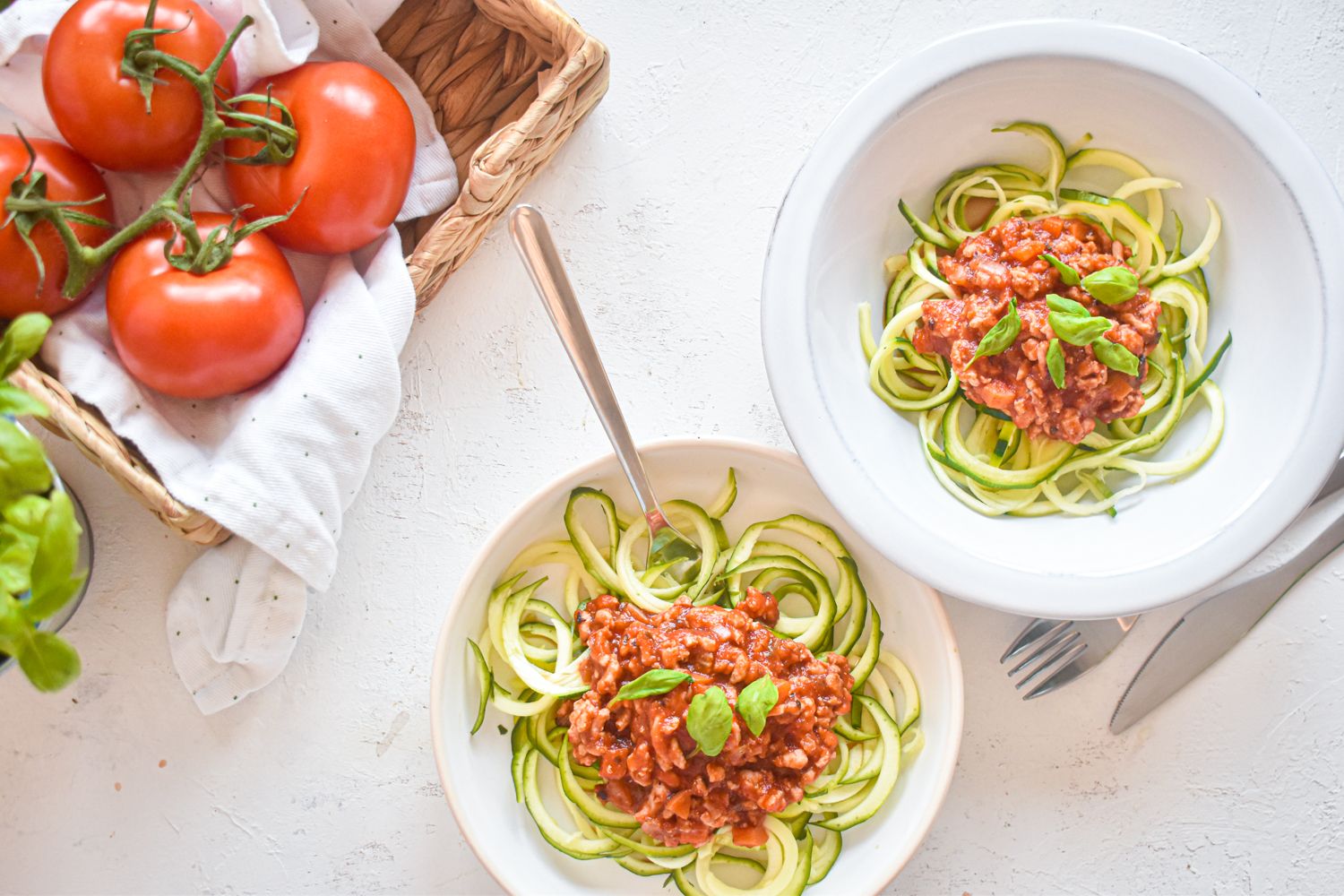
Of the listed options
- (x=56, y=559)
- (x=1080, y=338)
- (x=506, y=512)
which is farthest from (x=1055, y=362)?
(x=56, y=559)

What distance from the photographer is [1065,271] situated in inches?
73.7

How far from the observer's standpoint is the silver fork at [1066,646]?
6.98ft

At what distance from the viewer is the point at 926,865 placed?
86.1 inches

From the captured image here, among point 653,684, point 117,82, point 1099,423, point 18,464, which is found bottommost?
point 653,684

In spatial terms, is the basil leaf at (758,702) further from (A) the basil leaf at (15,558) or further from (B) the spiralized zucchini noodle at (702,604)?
(A) the basil leaf at (15,558)

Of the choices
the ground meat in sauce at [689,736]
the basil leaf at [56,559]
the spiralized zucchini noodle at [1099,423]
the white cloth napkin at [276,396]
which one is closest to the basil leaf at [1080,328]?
the spiralized zucchini noodle at [1099,423]

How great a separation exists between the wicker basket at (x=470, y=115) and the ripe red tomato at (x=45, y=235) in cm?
12

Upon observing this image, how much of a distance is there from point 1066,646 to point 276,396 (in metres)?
1.61

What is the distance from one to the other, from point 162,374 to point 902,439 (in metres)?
1.35

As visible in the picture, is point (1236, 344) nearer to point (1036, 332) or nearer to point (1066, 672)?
point (1036, 332)

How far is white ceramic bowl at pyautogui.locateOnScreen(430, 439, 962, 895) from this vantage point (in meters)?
1.98

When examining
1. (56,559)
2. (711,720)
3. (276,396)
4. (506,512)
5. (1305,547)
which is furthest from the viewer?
(506,512)

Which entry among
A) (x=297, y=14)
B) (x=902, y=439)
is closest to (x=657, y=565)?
(x=902, y=439)

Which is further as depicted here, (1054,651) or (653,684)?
(1054,651)
